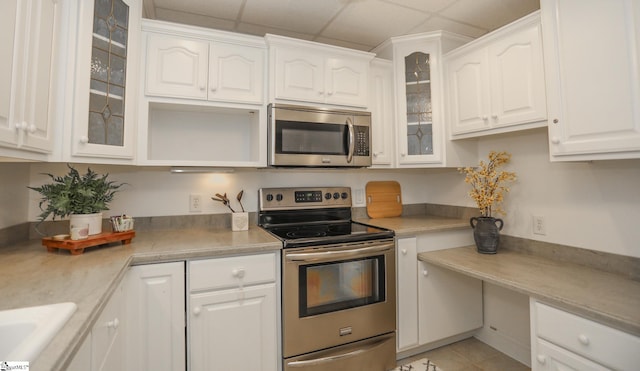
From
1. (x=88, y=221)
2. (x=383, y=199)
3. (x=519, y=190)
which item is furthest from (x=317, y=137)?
(x=519, y=190)

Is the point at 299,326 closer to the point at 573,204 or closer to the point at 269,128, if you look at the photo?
the point at 269,128

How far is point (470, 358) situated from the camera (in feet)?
6.98

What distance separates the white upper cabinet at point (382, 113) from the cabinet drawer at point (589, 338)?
1.36 m

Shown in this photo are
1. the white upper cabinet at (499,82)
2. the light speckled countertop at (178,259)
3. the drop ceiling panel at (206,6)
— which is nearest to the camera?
the light speckled countertop at (178,259)

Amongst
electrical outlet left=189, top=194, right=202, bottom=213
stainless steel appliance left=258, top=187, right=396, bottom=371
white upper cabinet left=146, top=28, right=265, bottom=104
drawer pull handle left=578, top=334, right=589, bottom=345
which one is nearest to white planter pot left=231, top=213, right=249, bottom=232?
stainless steel appliance left=258, top=187, right=396, bottom=371

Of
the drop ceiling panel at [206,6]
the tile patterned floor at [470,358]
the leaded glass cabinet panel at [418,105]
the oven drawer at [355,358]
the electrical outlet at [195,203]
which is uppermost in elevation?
the drop ceiling panel at [206,6]

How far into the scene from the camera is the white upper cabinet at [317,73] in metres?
1.95

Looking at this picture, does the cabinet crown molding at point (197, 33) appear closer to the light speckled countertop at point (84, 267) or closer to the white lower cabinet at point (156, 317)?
the light speckled countertop at point (84, 267)

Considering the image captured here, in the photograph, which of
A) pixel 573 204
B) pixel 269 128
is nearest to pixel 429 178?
pixel 573 204

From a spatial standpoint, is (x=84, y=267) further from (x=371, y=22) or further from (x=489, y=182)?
(x=489, y=182)

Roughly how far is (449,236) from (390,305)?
69cm

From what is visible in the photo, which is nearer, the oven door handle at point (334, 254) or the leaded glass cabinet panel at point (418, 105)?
the oven door handle at point (334, 254)

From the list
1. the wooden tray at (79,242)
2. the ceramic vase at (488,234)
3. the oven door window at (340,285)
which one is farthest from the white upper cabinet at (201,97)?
the ceramic vase at (488,234)

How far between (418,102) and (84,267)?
7.42 ft
